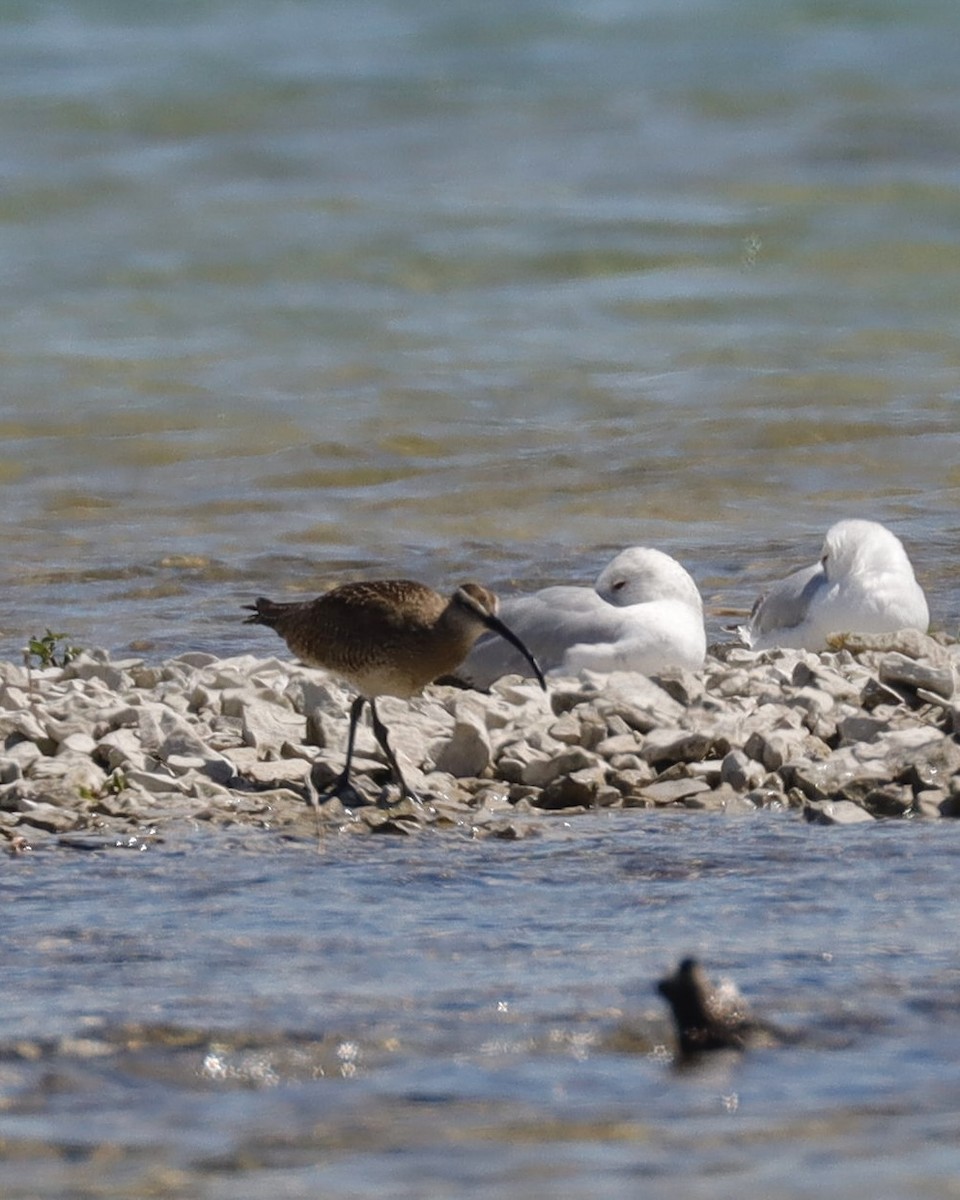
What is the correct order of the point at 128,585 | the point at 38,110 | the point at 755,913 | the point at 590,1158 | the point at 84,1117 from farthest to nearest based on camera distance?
1. the point at 38,110
2. the point at 128,585
3. the point at 755,913
4. the point at 84,1117
5. the point at 590,1158

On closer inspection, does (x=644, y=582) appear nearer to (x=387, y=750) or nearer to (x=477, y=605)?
(x=477, y=605)

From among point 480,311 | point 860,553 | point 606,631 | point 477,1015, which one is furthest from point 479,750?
point 480,311

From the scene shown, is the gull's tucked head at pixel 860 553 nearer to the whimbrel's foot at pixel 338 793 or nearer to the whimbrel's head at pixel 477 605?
the whimbrel's head at pixel 477 605

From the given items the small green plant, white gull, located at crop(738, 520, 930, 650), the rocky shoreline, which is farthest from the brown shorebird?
white gull, located at crop(738, 520, 930, 650)

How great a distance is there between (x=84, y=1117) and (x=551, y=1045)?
782mm

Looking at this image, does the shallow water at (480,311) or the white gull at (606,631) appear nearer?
the white gull at (606,631)

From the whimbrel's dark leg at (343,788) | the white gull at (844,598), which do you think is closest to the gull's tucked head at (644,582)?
the white gull at (844,598)

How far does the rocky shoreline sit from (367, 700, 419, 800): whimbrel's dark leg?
5 cm

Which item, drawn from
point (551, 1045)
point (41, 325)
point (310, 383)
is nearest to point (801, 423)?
point (310, 383)

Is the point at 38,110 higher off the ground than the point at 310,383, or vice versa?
the point at 38,110

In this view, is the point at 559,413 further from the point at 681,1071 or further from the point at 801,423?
the point at 681,1071

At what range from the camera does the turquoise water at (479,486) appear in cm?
336

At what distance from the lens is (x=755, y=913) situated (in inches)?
178

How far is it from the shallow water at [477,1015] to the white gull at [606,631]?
1869mm
